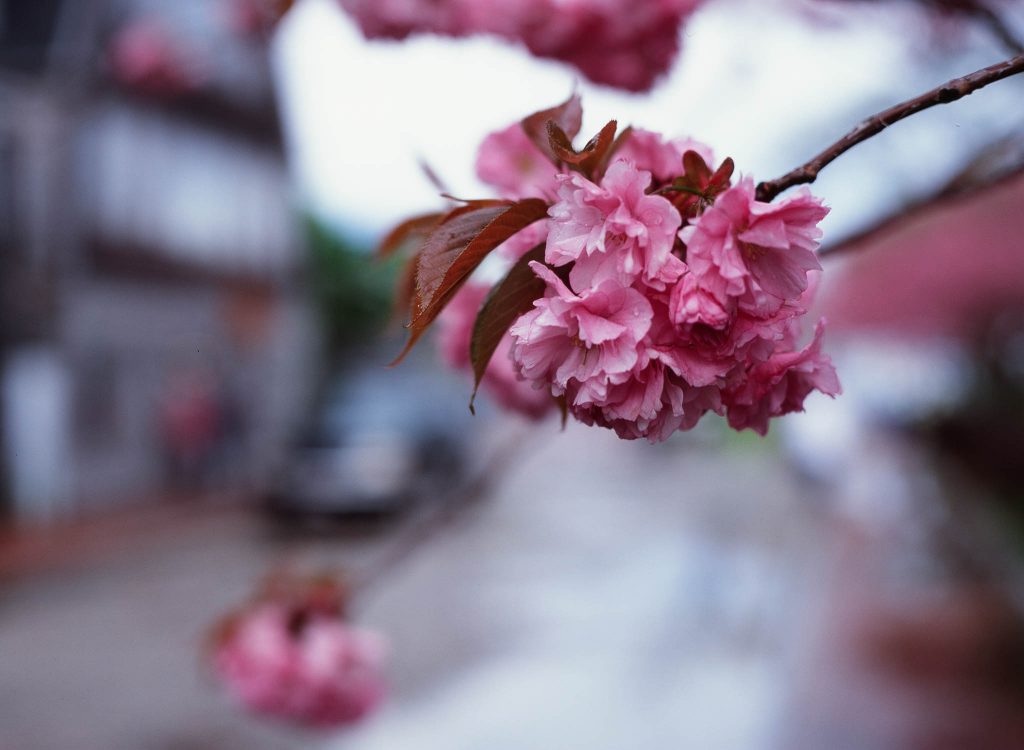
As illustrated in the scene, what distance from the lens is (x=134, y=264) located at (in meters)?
13.7

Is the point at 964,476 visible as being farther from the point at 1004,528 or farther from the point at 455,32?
the point at 455,32

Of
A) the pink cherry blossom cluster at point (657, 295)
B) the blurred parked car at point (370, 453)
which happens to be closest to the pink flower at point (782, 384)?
the pink cherry blossom cluster at point (657, 295)

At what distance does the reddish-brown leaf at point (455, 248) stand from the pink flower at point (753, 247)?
0.44ft

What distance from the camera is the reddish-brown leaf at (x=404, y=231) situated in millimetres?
922

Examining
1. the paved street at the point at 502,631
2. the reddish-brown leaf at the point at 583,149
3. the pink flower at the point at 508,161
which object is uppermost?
the pink flower at the point at 508,161

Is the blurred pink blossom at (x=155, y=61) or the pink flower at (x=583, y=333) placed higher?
the blurred pink blossom at (x=155, y=61)

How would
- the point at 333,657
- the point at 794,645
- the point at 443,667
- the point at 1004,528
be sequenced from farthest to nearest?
the point at 794,645 < the point at 443,667 < the point at 1004,528 < the point at 333,657

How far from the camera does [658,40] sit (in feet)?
4.27

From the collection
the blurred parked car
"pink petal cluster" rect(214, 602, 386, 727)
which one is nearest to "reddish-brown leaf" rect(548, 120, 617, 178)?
"pink petal cluster" rect(214, 602, 386, 727)

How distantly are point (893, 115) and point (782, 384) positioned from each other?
0.67 ft

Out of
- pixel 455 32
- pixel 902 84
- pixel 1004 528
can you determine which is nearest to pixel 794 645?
pixel 1004 528

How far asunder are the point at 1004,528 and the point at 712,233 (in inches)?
216

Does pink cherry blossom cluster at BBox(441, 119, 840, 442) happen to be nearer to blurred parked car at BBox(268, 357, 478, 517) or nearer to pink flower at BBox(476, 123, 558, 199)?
pink flower at BBox(476, 123, 558, 199)

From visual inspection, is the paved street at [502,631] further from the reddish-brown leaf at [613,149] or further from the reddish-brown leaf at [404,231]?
the reddish-brown leaf at [613,149]
